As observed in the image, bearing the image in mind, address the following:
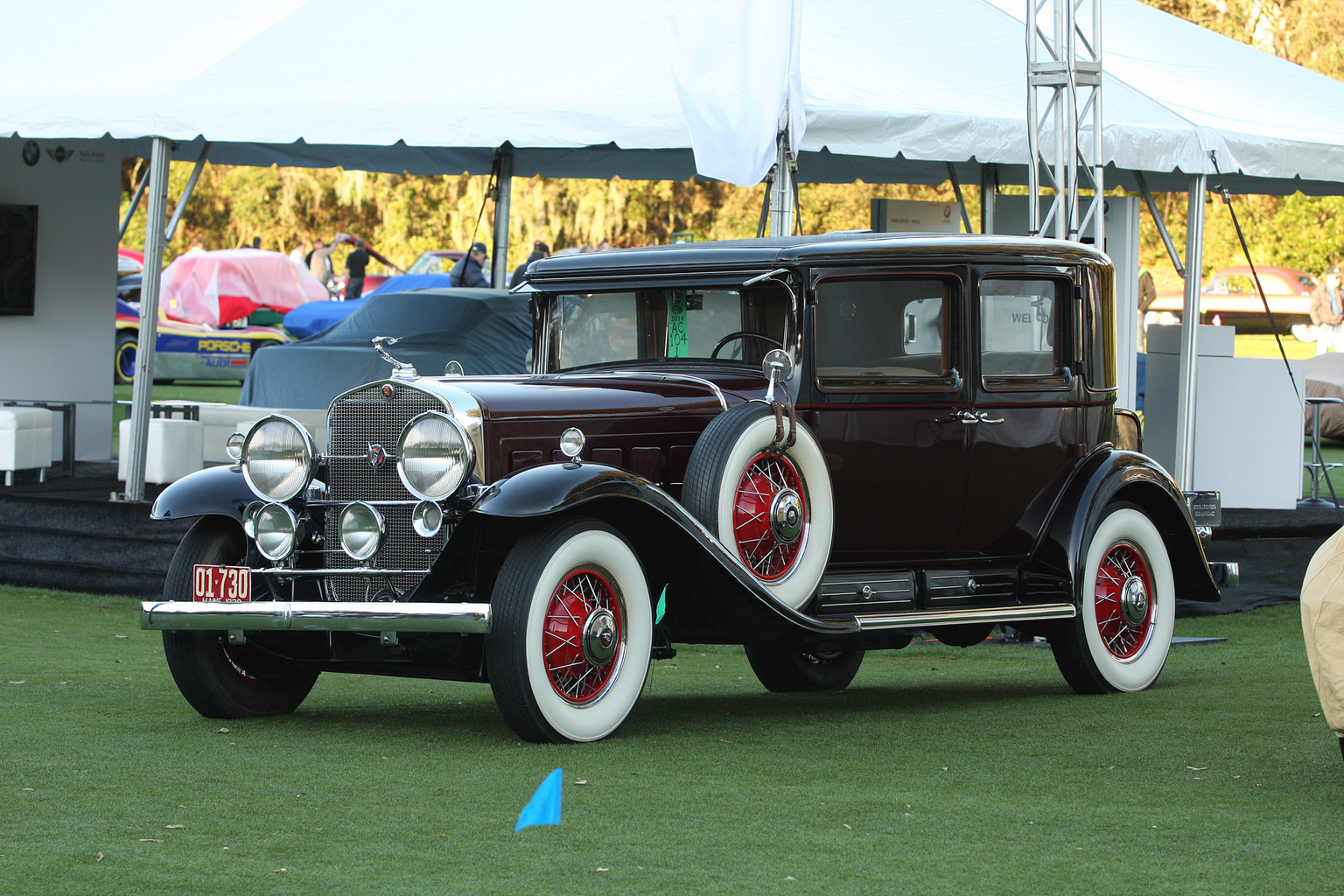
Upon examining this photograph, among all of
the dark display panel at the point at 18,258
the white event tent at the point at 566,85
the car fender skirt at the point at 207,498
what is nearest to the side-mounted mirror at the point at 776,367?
Answer: the car fender skirt at the point at 207,498

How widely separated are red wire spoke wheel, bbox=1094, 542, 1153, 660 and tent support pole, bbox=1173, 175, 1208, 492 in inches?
146

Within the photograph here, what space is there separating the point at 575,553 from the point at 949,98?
5674mm

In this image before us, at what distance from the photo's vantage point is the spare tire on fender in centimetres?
570

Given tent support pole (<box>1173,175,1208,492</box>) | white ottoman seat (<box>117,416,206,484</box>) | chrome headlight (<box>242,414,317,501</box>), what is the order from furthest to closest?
white ottoman seat (<box>117,416,206,484</box>)
tent support pole (<box>1173,175,1208,492</box>)
chrome headlight (<box>242,414,317,501</box>)

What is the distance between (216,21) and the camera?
1187 cm

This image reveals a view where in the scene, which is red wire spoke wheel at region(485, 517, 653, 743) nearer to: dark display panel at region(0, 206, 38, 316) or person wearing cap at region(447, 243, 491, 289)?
dark display panel at region(0, 206, 38, 316)

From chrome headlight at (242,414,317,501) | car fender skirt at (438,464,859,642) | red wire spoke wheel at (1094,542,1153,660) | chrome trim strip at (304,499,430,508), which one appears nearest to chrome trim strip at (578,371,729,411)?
car fender skirt at (438,464,859,642)

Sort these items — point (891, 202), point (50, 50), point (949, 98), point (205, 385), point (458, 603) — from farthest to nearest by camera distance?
point (205, 385), point (891, 202), point (50, 50), point (949, 98), point (458, 603)

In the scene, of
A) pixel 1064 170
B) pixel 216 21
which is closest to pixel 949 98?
pixel 1064 170

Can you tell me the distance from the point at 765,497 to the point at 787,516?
0.12m

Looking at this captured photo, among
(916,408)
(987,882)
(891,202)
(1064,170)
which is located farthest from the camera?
(891,202)

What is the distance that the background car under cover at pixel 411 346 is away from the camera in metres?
12.4

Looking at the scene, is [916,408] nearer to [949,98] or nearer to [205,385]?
[949,98]

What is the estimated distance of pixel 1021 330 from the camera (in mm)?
6789
